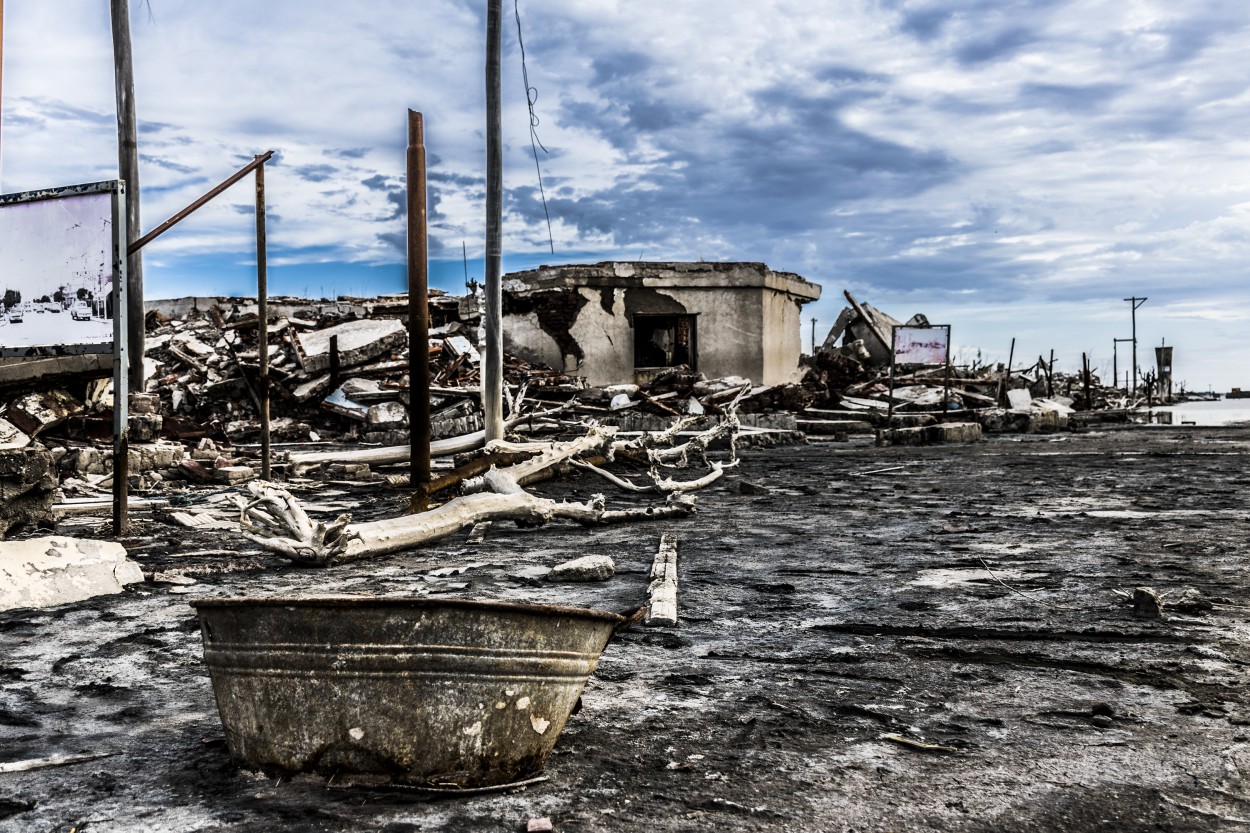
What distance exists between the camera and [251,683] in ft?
8.82

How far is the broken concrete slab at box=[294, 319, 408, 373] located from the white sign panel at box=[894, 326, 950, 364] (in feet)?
32.6

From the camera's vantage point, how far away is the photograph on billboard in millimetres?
7004

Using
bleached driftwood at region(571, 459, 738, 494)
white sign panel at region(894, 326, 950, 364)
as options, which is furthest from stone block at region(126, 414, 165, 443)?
white sign panel at region(894, 326, 950, 364)

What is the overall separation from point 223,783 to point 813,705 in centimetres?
188

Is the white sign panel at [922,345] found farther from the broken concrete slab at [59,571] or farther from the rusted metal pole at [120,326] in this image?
the broken concrete slab at [59,571]

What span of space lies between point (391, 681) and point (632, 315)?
18595 mm

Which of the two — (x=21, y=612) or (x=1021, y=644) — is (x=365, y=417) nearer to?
(x=21, y=612)

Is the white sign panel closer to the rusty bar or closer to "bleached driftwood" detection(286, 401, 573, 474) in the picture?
"bleached driftwood" detection(286, 401, 573, 474)

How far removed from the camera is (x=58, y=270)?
7.11 metres

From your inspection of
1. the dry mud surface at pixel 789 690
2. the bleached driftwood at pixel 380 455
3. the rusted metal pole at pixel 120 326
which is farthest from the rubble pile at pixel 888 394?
the rusted metal pole at pixel 120 326

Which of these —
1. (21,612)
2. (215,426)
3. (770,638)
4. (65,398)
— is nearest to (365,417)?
(215,426)

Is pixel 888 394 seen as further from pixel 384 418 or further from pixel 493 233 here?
pixel 493 233

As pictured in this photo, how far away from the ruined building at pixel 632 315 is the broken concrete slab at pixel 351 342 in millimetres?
2700

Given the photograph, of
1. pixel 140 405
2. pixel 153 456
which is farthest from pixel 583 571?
pixel 140 405
